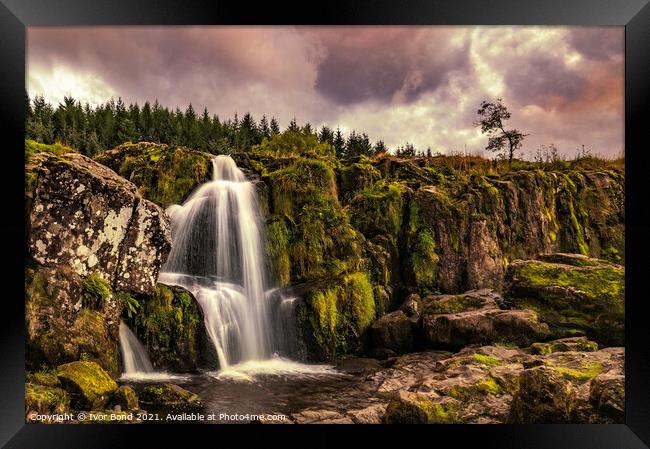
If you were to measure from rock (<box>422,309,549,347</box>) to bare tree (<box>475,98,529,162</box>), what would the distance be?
3.02 metres

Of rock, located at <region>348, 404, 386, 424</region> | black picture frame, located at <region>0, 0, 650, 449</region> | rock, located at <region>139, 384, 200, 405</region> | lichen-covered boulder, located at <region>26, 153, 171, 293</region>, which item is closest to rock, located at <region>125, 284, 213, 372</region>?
lichen-covered boulder, located at <region>26, 153, 171, 293</region>

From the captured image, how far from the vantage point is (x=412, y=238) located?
380 inches

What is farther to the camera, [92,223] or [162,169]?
[162,169]

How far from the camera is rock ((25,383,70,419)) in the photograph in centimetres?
498

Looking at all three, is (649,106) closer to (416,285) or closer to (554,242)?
(554,242)

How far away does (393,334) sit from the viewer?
8109 millimetres

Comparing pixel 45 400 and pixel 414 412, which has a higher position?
pixel 45 400

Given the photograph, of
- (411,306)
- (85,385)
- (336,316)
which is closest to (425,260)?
(411,306)

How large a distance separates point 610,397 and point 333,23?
559 centimetres

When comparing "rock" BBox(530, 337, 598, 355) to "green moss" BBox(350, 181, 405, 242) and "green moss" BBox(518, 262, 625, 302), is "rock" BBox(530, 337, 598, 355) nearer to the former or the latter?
"green moss" BBox(518, 262, 625, 302)

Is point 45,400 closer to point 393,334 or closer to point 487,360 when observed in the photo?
point 393,334

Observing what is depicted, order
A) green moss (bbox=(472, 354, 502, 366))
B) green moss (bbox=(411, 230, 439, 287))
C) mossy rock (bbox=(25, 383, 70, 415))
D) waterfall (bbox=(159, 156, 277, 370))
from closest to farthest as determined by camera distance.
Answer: mossy rock (bbox=(25, 383, 70, 415)) → green moss (bbox=(472, 354, 502, 366)) → waterfall (bbox=(159, 156, 277, 370)) → green moss (bbox=(411, 230, 439, 287))

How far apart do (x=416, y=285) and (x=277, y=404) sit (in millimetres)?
4538

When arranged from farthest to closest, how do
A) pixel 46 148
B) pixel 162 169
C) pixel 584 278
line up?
pixel 162 169
pixel 584 278
pixel 46 148
